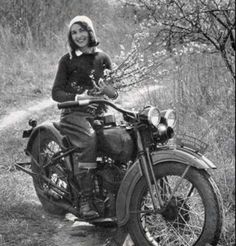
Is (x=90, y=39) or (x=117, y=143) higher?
(x=90, y=39)

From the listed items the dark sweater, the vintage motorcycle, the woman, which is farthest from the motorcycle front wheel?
the dark sweater

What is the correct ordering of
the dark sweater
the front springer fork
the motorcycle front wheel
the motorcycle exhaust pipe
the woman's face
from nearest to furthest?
1. the motorcycle front wheel
2. the front springer fork
3. the motorcycle exhaust pipe
4. the dark sweater
5. the woman's face

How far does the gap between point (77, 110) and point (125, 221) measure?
1190 millimetres

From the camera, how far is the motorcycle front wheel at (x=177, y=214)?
3.49 metres

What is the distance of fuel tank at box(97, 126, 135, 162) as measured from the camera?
3.89m

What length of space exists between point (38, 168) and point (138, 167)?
1531 mm

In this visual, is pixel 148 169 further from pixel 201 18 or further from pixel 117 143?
pixel 201 18

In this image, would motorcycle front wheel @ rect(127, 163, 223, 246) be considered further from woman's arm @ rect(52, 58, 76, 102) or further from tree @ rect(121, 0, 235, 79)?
tree @ rect(121, 0, 235, 79)

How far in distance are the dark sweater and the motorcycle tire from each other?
46 centimetres

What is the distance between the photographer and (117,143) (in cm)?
391

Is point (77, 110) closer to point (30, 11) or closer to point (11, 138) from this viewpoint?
point (11, 138)

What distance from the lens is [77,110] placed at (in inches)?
180

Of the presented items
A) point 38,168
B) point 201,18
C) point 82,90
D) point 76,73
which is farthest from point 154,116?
point 201,18

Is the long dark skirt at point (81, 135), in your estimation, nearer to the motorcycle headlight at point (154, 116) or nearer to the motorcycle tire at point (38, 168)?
the motorcycle tire at point (38, 168)
